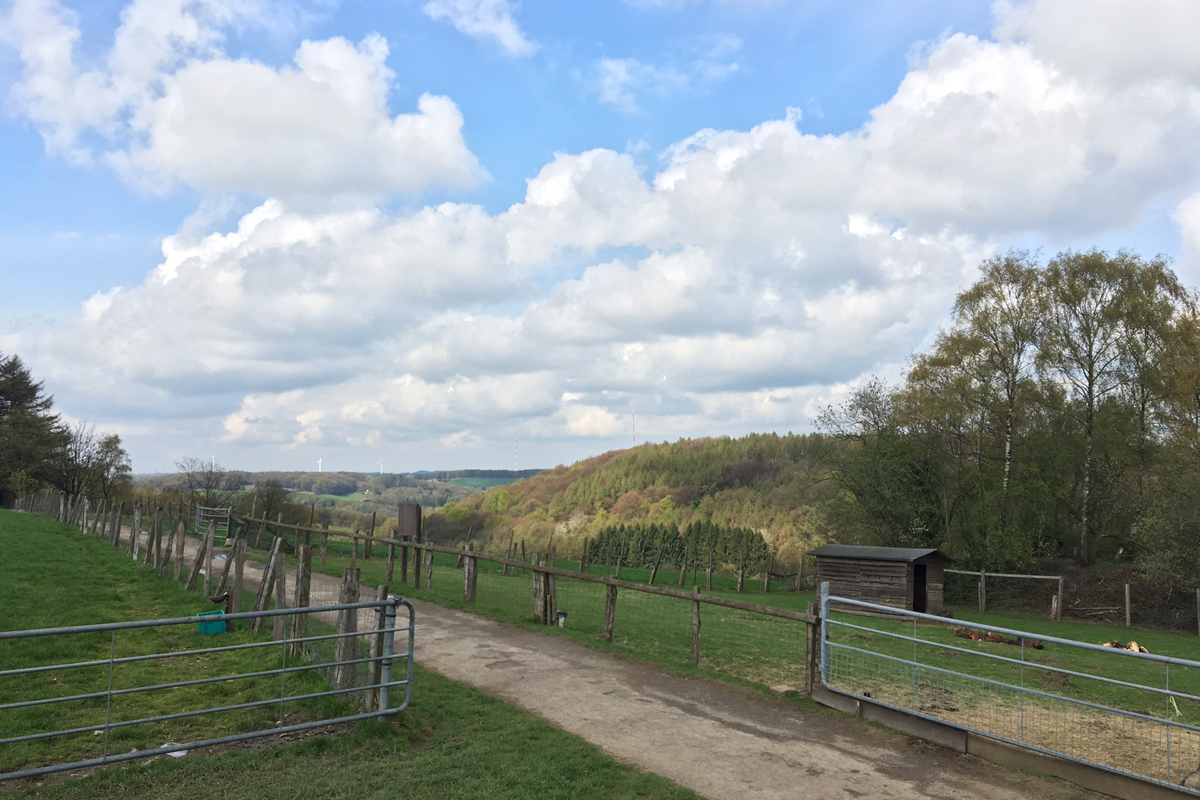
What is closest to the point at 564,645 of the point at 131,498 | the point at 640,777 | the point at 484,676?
the point at 484,676

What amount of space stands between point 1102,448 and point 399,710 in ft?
114

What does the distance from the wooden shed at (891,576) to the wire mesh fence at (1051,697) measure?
8408mm

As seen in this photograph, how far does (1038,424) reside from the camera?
34.1 metres

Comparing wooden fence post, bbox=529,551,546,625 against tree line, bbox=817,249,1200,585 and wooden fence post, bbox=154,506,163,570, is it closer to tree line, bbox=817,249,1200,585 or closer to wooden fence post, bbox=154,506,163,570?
wooden fence post, bbox=154,506,163,570

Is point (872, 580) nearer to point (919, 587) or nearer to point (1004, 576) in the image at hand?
point (919, 587)

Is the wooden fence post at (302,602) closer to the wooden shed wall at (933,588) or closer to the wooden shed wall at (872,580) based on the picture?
the wooden shed wall at (872,580)

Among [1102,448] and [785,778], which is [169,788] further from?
[1102,448]

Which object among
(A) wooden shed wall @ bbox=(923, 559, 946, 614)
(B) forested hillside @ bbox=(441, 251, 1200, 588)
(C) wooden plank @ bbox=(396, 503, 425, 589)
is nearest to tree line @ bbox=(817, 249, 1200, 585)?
(B) forested hillside @ bbox=(441, 251, 1200, 588)

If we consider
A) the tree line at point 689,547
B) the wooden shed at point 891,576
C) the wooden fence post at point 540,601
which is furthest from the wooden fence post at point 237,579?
the tree line at point 689,547

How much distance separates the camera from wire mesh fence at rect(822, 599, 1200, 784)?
7203 millimetres

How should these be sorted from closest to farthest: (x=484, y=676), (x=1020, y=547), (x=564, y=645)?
(x=484, y=676)
(x=564, y=645)
(x=1020, y=547)

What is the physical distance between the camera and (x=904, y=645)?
17.8 meters

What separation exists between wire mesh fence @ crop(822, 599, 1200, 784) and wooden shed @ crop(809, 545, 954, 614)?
841 centimetres

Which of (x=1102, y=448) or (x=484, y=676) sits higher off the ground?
(x=1102, y=448)
